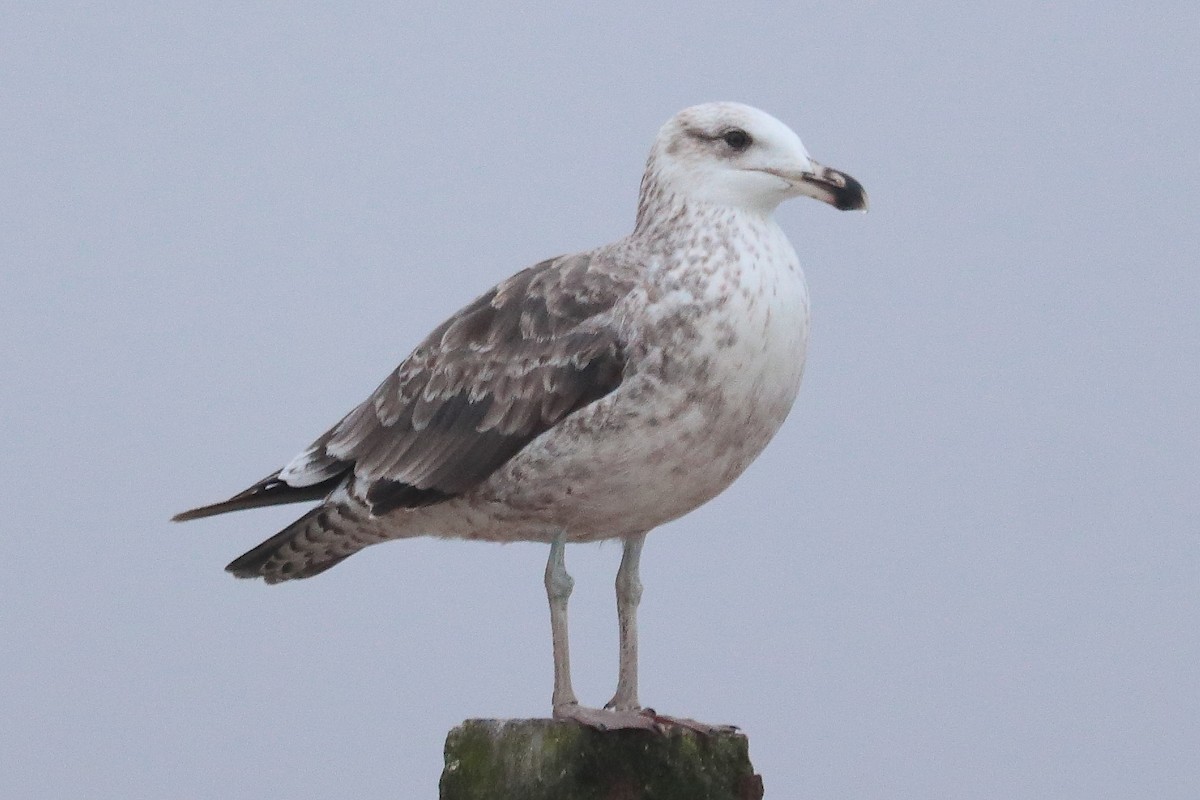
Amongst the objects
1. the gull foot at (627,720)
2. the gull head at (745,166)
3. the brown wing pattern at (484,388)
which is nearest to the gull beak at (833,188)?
the gull head at (745,166)

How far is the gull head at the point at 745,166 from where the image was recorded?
596 centimetres

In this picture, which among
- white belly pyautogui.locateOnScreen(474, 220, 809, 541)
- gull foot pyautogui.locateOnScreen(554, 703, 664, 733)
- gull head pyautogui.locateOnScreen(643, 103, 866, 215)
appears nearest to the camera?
white belly pyautogui.locateOnScreen(474, 220, 809, 541)

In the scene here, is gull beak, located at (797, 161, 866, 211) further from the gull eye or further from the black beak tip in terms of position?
the gull eye

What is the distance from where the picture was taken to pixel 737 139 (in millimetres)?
6070

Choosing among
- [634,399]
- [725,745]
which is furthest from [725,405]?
[725,745]

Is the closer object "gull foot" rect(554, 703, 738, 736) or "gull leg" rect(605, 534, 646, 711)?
"gull foot" rect(554, 703, 738, 736)

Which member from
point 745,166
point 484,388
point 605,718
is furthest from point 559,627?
point 745,166

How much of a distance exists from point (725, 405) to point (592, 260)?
68 cm

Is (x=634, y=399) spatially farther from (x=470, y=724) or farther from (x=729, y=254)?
(x=470, y=724)

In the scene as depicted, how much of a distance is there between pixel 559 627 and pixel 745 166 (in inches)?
Answer: 59.2

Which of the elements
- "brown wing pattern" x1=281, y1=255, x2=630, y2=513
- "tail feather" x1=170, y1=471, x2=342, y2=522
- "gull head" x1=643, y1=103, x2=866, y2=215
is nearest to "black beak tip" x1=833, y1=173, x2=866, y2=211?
"gull head" x1=643, y1=103, x2=866, y2=215

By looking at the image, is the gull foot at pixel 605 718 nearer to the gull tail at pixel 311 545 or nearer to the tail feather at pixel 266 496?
the gull tail at pixel 311 545

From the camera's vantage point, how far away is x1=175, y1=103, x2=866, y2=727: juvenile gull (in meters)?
5.77

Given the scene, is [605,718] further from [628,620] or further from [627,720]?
[628,620]
